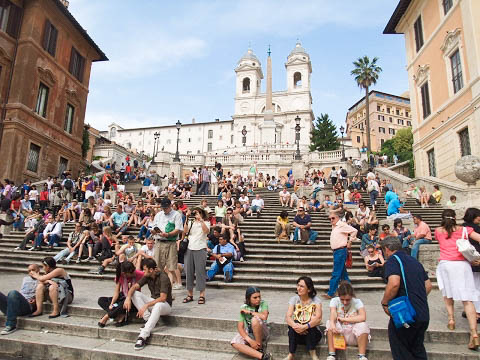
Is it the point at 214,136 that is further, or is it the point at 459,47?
the point at 214,136

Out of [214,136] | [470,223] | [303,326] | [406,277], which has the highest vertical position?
[214,136]

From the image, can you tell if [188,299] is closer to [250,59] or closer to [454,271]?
[454,271]

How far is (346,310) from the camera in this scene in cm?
452

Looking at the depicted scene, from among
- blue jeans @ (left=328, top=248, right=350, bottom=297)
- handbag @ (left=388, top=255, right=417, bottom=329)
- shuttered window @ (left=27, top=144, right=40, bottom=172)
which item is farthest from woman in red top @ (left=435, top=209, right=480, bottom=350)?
shuttered window @ (left=27, top=144, right=40, bottom=172)

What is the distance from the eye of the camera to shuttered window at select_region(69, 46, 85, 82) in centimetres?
2527

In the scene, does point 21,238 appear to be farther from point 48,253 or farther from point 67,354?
point 67,354

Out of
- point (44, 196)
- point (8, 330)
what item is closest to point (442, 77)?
point (8, 330)

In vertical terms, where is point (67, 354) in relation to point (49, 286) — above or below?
below

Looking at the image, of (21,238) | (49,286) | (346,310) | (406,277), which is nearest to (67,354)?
(49,286)

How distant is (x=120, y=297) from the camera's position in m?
5.53

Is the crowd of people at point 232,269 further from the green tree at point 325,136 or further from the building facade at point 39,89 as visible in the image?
the green tree at point 325,136

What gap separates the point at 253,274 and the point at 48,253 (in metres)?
7.12

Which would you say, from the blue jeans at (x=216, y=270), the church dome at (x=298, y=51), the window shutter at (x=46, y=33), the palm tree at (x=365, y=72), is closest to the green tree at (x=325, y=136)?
the palm tree at (x=365, y=72)

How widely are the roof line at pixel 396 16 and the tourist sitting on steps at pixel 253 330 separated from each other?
24.3m
